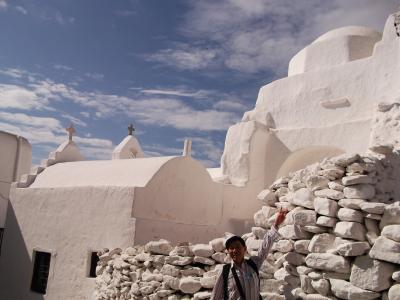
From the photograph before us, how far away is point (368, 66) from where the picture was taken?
9.48 m

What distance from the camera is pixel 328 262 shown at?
3.70 meters

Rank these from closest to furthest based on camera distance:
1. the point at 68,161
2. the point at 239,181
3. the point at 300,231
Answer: the point at 300,231 < the point at 239,181 < the point at 68,161

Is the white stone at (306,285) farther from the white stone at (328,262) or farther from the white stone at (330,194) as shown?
the white stone at (330,194)

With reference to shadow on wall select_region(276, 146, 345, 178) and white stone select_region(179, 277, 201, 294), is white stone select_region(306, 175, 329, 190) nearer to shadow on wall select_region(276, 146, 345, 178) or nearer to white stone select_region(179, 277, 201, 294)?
white stone select_region(179, 277, 201, 294)

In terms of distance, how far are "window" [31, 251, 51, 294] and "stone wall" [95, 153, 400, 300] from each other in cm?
529

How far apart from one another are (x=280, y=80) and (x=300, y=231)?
25.9ft

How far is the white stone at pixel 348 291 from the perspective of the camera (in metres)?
3.36

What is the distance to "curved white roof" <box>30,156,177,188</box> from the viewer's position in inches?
341

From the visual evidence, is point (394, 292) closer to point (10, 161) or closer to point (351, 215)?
point (351, 215)

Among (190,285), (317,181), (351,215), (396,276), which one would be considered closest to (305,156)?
(190,285)

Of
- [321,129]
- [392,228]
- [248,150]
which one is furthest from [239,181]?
[392,228]

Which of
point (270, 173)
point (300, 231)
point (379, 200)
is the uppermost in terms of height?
point (270, 173)

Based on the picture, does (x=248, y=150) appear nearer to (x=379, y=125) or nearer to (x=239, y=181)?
(x=239, y=181)

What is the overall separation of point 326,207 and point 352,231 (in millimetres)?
354
